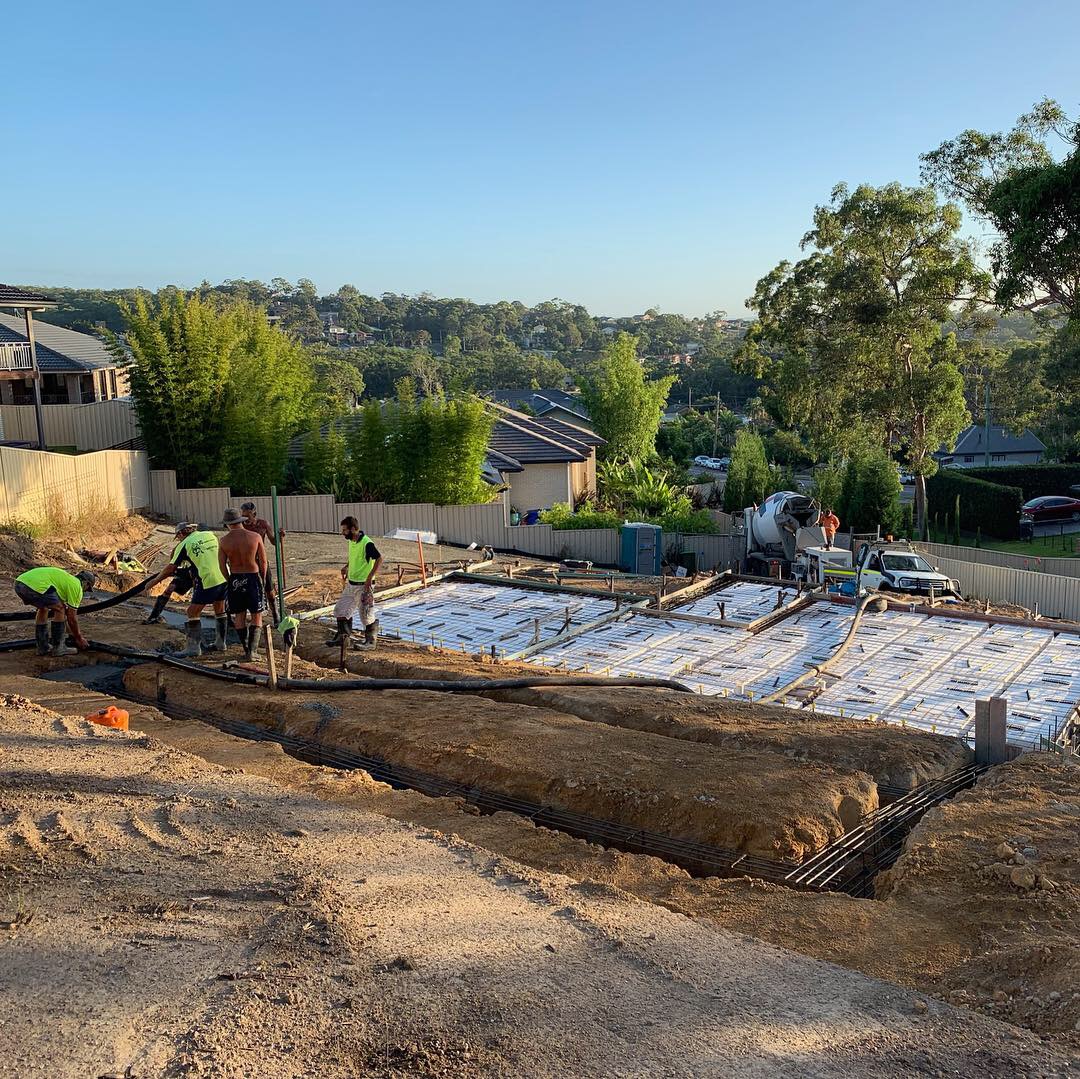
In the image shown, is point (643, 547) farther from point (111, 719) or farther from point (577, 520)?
point (111, 719)

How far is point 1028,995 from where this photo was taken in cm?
478

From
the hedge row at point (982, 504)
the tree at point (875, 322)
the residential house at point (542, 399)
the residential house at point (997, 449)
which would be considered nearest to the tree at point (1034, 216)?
the tree at point (875, 322)

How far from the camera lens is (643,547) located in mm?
22812

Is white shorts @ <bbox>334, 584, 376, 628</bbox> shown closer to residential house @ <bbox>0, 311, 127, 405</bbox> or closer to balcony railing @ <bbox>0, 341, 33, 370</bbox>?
balcony railing @ <bbox>0, 341, 33, 370</bbox>

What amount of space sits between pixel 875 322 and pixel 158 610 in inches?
948

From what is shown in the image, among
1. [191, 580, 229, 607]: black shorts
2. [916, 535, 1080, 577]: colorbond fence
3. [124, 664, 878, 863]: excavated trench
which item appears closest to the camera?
[124, 664, 878, 863]: excavated trench

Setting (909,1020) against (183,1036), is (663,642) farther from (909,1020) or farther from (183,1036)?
(183,1036)

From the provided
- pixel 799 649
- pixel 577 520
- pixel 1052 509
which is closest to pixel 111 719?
pixel 799 649

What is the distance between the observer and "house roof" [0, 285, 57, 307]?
25.0 metres

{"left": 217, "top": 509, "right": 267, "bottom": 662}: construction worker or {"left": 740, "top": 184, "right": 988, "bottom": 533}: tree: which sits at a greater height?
{"left": 740, "top": 184, "right": 988, "bottom": 533}: tree

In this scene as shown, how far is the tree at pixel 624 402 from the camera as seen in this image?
44.2 meters

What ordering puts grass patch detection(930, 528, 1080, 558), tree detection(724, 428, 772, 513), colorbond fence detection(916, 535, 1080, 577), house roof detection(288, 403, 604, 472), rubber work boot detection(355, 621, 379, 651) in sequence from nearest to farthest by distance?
rubber work boot detection(355, 621, 379, 651) → colorbond fence detection(916, 535, 1080, 577) → house roof detection(288, 403, 604, 472) → tree detection(724, 428, 772, 513) → grass patch detection(930, 528, 1080, 558)

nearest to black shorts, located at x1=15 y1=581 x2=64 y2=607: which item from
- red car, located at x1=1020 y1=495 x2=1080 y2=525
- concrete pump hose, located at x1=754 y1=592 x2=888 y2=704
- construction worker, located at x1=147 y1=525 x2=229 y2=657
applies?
construction worker, located at x1=147 y1=525 x2=229 y2=657

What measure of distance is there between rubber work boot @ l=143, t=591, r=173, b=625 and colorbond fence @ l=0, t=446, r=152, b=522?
6321 mm
